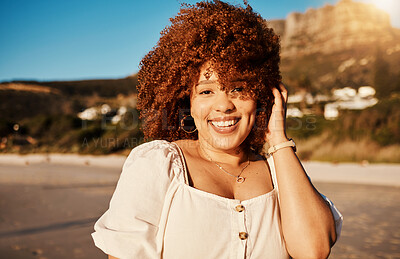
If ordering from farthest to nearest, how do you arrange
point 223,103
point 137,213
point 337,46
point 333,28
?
1. point 333,28
2. point 337,46
3. point 223,103
4. point 137,213

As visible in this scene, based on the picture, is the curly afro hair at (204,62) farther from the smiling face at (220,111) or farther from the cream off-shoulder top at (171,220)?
the cream off-shoulder top at (171,220)

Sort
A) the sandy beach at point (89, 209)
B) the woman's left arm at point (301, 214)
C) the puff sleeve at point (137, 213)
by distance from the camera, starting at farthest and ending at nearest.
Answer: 1. the sandy beach at point (89, 209)
2. the woman's left arm at point (301, 214)
3. the puff sleeve at point (137, 213)

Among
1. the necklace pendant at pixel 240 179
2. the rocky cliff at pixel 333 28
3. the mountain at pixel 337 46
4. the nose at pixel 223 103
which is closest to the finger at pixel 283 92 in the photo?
the nose at pixel 223 103

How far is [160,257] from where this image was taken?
1.39 metres

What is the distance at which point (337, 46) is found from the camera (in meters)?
94.8

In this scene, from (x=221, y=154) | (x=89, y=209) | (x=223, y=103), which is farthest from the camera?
(x=89, y=209)

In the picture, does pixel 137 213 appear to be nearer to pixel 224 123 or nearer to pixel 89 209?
pixel 224 123

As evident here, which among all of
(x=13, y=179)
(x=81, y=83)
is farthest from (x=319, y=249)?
(x=81, y=83)

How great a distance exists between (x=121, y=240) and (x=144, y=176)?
0.76 ft

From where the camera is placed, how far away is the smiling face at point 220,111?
169 cm

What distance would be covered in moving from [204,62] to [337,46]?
100908 mm

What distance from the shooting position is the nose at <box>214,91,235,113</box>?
1678 millimetres

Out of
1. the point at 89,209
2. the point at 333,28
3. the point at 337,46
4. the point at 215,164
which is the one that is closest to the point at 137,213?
the point at 215,164

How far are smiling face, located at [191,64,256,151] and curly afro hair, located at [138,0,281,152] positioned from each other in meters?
0.04
